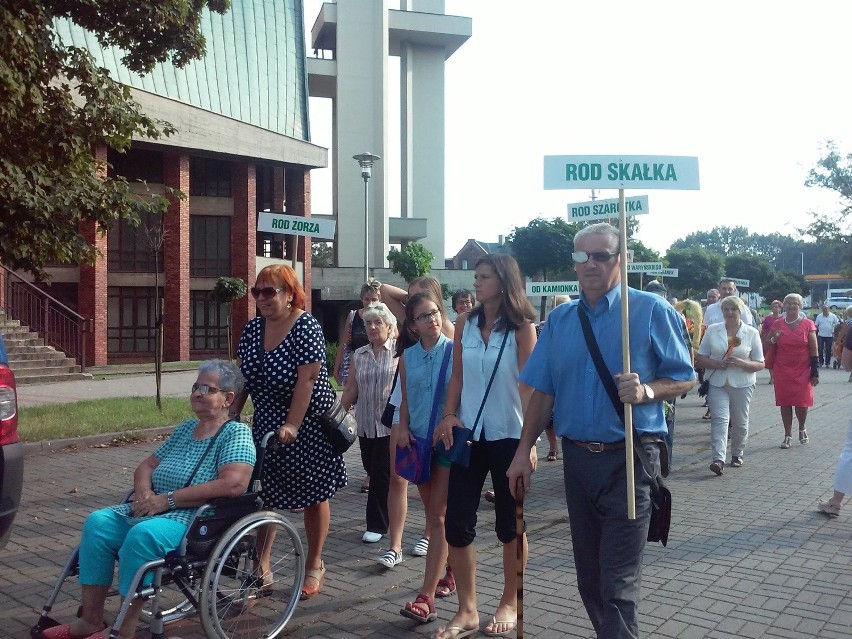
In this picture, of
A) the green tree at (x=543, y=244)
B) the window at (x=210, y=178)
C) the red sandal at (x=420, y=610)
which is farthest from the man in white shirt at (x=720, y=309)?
the green tree at (x=543, y=244)

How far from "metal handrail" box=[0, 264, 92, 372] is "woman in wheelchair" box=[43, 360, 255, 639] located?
19613 mm

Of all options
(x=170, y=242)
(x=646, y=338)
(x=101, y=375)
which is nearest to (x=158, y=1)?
(x=646, y=338)

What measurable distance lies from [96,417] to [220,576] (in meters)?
9.49

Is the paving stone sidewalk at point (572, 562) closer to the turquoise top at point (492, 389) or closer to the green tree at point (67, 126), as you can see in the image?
the turquoise top at point (492, 389)

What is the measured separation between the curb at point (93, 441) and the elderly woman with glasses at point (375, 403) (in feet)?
18.9

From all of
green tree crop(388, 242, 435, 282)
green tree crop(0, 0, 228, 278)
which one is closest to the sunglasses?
green tree crop(0, 0, 228, 278)

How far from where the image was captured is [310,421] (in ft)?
17.0

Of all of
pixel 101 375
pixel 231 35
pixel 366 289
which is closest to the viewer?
pixel 366 289

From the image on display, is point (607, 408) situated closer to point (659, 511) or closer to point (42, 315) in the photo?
point (659, 511)

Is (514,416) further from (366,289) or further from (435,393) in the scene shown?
(366,289)

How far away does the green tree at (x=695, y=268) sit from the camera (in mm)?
62531

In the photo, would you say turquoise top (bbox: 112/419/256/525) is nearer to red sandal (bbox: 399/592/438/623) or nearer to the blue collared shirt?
red sandal (bbox: 399/592/438/623)

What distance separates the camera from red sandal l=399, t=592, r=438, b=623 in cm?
468

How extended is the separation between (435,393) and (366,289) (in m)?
2.98
